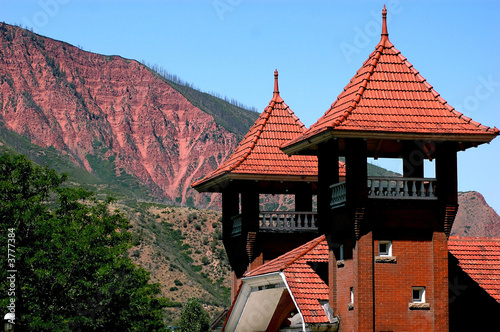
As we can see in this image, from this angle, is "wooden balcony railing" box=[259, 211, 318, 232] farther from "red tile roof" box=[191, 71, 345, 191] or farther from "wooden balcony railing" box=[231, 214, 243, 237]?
"red tile roof" box=[191, 71, 345, 191]

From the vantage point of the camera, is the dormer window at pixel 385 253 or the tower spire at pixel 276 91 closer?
the dormer window at pixel 385 253

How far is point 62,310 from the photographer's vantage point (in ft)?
166

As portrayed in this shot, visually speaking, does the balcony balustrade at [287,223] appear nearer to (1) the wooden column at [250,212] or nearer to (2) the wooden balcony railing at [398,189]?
(1) the wooden column at [250,212]

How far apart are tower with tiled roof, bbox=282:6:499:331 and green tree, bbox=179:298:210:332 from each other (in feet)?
190

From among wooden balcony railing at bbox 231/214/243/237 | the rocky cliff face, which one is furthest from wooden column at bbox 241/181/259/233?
the rocky cliff face

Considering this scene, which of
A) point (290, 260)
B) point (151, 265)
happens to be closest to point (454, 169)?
point (290, 260)

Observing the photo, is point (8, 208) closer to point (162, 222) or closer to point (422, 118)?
point (422, 118)

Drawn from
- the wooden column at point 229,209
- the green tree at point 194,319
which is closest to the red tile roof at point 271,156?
the wooden column at point 229,209

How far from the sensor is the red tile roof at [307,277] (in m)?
29.8

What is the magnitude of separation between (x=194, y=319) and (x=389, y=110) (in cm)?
6241

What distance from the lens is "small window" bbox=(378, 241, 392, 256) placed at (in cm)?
2891

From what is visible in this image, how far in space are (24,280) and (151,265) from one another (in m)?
71.7

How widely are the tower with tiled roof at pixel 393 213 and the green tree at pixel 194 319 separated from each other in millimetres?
57940

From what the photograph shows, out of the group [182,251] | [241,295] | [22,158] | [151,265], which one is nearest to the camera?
[241,295]
